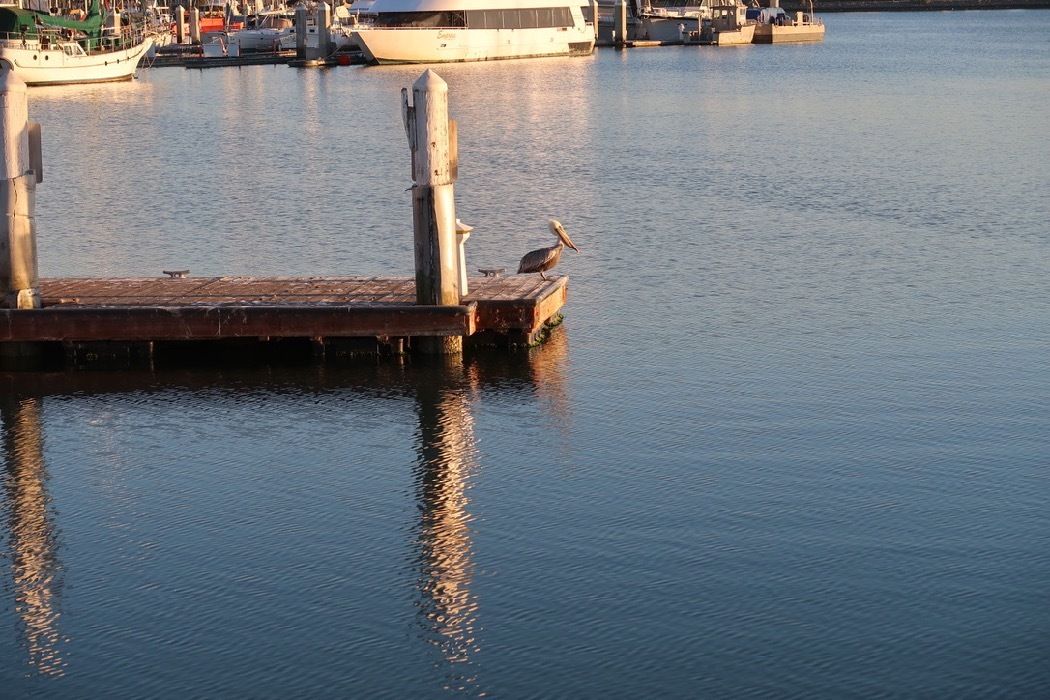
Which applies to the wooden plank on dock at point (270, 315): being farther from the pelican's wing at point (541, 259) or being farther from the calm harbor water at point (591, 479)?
the pelican's wing at point (541, 259)

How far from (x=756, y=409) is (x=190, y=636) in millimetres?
6719

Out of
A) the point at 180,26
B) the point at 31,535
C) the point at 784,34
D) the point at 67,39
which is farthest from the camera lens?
the point at 784,34

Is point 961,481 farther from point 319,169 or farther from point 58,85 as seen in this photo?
point 58,85

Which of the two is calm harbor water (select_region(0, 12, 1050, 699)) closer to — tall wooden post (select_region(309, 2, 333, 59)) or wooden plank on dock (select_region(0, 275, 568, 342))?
wooden plank on dock (select_region(0, 275, 568, 342))

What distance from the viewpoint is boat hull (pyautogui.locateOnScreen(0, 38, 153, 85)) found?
232 ft

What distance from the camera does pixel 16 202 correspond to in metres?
16.6

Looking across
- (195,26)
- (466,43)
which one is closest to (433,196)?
(466,43)

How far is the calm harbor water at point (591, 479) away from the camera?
32.7 feet

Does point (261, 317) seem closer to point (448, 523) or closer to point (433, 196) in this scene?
Answer: point (433, 196)

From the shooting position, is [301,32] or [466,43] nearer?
[466,43]

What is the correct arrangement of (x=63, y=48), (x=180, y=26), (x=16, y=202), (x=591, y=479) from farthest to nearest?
(x=180, y=26), (x=63, y=48), (x=16, y=202), (x=591, y=479)

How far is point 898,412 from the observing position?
15055mm

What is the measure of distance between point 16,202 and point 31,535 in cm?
537

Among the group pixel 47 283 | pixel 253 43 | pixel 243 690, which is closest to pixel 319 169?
pixel 47 283
